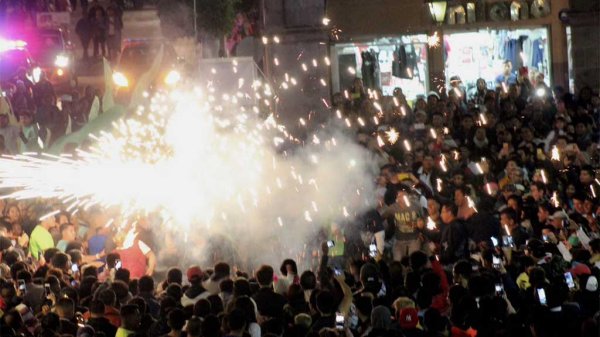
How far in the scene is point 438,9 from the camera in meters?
24.1

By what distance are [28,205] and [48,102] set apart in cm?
705

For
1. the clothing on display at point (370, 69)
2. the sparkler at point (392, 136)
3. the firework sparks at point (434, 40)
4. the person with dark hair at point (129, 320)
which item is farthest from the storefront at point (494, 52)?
the person with dark hair at point (129, 320)

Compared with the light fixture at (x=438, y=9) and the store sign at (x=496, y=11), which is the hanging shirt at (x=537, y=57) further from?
the light fixture at (x=438, y=9)

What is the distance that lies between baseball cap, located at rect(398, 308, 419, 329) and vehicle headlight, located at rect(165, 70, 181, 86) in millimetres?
14718

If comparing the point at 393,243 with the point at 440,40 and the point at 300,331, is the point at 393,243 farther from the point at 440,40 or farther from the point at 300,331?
the point at 440,40

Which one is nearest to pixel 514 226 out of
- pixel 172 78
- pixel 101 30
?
pixel 172 78

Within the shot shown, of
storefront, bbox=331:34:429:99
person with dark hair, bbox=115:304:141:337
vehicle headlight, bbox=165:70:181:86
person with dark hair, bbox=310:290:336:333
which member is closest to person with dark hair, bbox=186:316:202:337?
person with dark hair, bbox=115:304:141:337

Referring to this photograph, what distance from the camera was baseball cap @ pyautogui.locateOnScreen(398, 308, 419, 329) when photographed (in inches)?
424

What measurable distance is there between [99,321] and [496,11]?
14555 mm

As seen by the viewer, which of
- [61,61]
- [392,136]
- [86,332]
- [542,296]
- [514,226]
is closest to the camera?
[86,332]

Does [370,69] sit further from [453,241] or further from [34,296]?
[34,296]

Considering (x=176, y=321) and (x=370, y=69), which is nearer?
(x=176, y=321)

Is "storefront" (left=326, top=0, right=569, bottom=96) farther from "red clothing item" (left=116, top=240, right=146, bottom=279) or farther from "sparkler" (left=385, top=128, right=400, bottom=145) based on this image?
"red clothing item" (left=116, top=240, right=146, bottom=279)

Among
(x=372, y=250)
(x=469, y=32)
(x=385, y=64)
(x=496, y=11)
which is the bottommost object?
(x=372, y=250)
